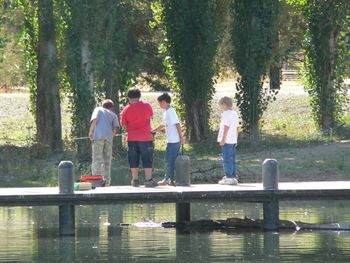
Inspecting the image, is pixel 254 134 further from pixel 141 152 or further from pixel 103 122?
pixel 141 152

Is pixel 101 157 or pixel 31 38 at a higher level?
pixel 31 38

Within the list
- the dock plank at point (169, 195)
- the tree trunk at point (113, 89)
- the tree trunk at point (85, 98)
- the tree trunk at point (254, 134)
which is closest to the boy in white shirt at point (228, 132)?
the dock plank at point (169, 195)

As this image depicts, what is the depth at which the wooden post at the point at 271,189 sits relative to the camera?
23.1 m

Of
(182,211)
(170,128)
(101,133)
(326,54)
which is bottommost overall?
(182,211)

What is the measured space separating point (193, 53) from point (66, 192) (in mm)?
16982

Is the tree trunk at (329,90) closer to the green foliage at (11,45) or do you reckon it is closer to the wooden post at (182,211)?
the green foliage at (11,45)

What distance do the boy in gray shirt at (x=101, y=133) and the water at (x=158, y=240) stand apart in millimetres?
1276

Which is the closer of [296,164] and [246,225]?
[246,225]

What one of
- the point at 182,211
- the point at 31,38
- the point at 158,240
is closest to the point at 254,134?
the point at 31,38

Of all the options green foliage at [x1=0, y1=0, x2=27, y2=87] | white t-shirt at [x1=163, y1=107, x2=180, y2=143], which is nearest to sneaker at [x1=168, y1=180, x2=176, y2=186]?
white t-shirt at [x1=163, y1=107, x2=180, y2=143]

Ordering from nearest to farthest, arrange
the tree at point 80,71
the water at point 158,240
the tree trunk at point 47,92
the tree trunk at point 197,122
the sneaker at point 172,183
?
1. the water at point 158,240
2. the sneaker at point 172,183
3. the tree at point 80,71
4. the tree trunk at point 47,92
5. the tree trunk at point 197,122

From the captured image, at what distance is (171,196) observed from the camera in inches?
895

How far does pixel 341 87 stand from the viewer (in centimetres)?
4044

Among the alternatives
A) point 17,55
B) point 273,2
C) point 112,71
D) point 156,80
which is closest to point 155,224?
point 112,71
